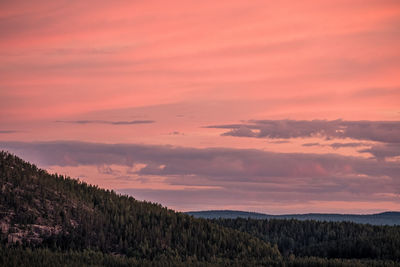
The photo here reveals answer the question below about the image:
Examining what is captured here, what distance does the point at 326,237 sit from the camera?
118 metres

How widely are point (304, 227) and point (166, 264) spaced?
2613 inches

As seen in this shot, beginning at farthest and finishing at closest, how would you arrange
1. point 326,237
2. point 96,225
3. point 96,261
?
point 326,237 → point 96,225 → point 96,261

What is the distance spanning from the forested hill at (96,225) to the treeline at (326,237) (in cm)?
1796

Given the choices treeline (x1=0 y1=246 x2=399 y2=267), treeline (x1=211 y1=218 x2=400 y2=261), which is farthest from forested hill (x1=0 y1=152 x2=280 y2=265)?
treeline (x1=211 y1=218 x2=400 y2=261)

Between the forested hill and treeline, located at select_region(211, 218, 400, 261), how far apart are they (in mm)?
17962

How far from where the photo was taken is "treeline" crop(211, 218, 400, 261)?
309 feet

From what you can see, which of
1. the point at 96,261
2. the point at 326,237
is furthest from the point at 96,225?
the point at 326,237

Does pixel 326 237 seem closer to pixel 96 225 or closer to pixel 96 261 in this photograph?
pixel 96 225

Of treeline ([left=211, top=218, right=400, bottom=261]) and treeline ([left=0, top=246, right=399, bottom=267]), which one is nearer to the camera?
treeline ([left=0, top=246, right=399, bottom=267])

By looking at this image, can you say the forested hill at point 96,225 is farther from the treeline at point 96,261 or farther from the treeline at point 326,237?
the treeline at point 326,237

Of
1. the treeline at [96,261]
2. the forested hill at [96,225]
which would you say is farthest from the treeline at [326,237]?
the treeline at [96,261]

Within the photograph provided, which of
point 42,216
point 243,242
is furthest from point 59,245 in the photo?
point 243,242

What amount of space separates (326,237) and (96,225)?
191 feet

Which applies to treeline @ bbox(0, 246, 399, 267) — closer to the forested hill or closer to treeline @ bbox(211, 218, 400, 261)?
the forested hill
